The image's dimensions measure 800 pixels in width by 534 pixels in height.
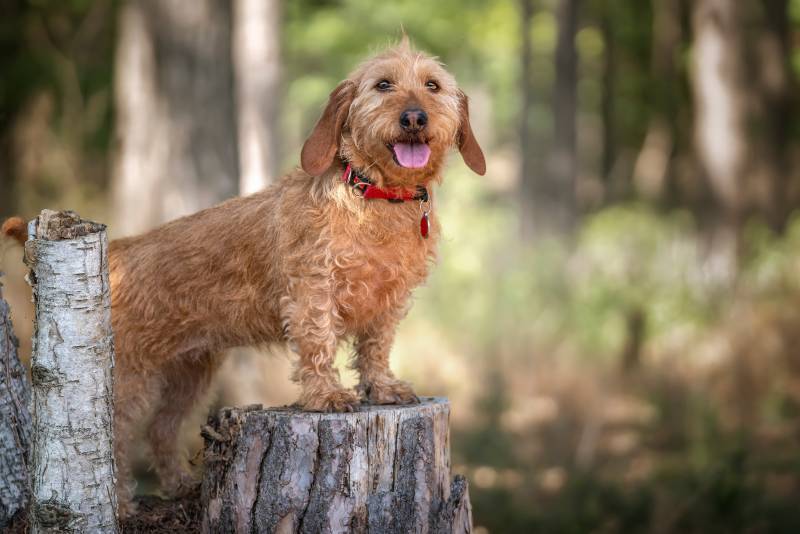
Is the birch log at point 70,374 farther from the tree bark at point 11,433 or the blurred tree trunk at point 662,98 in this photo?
the blurred tree trunk at point 662,98

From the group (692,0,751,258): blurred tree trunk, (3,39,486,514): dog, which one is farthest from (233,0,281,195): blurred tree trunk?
(692,0,751,258): blurred tree trunk

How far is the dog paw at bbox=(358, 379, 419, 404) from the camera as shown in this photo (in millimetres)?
4406

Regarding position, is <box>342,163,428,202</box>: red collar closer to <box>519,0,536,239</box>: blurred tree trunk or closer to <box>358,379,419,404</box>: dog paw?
<box>358,379,419,404</box>: dog paw

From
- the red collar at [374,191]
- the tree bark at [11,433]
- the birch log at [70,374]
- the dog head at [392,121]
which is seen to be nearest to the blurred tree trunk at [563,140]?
the dog head at [392,121]

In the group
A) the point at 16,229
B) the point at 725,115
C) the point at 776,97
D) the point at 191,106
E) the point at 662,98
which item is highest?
the point at 662,98

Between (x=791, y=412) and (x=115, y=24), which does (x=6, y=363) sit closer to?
(x=791, y=412)

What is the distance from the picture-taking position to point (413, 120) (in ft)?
12.8

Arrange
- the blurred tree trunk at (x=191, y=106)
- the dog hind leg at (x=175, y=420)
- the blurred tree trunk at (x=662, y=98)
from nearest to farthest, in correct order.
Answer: the dog hind leg at (x=175, y=420)
the blurred tree trunk at (x=191, y=106)
the blurred tree trunk at (x=662, y=98)

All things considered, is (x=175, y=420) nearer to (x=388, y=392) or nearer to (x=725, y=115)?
(x=388, y=392)

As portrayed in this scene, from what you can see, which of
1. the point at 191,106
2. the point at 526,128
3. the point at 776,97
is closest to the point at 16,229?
the point at 191,106

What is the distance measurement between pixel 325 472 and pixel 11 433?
1383mm

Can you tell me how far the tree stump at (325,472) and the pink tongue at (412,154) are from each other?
3.46 ft

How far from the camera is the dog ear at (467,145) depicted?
172 inches

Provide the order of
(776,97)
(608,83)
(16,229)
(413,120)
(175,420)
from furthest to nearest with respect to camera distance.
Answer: (608,83) < (776,97) < (175,420) < (16,229) < (413,120)
